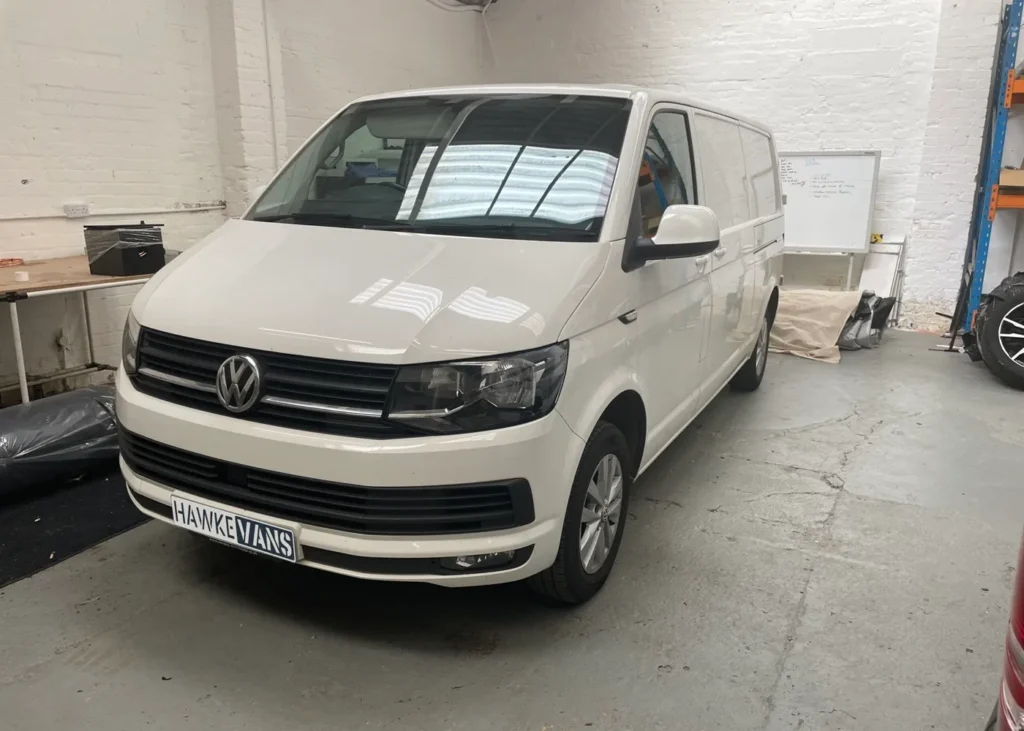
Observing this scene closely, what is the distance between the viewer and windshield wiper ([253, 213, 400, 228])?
2596 millimetres

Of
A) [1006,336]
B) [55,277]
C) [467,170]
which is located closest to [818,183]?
[1006,336]

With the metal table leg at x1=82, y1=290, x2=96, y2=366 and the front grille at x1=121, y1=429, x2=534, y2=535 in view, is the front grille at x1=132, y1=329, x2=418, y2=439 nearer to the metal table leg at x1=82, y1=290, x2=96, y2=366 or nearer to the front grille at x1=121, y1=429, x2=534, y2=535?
the front grille at x1=121, y1=429, x2=534, y2=535

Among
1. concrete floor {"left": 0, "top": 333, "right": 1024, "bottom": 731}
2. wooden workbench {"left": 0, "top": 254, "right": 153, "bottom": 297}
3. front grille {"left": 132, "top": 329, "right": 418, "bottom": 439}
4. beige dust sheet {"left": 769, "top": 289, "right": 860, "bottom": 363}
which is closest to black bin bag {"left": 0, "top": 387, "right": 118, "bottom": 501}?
wooden workbench {"left": 0, "top": 254, "right": 153, "bottom": 297}

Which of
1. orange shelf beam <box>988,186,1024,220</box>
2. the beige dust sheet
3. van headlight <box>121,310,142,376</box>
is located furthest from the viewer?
the beige dust sheet

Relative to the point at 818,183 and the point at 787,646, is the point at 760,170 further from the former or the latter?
the point at 818,183

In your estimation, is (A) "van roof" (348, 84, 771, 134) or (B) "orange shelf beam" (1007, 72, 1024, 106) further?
(B) "orange shelf beam" (1007, 72, 1024, 106)

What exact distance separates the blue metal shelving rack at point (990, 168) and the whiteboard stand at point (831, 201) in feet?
2.87

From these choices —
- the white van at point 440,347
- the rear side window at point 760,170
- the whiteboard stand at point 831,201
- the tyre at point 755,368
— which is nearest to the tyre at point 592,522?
the white van at point 440,347

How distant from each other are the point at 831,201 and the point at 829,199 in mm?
27

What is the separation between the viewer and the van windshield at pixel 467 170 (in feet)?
8.13

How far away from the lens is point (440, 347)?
6.45 feet

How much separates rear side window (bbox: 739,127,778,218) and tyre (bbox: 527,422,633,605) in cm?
220

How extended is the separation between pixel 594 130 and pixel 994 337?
4.12 metres

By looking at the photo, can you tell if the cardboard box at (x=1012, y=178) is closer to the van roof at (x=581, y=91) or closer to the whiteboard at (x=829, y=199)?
the whiteboard at (x=829, y=199)
